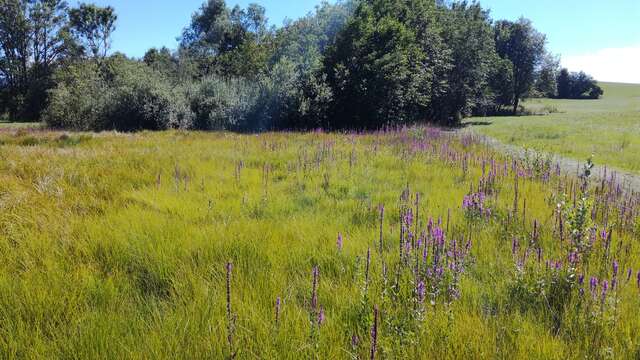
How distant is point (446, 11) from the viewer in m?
35.2

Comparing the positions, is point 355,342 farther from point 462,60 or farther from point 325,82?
point 462,60

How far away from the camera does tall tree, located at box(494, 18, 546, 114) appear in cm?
5550

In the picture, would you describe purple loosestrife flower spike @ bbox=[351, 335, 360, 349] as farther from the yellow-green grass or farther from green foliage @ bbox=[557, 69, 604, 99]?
green foliage @ bbox=[557, 69, 604, 99]

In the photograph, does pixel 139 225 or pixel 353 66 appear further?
pixel 353 66

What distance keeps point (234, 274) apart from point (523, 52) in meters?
64.4

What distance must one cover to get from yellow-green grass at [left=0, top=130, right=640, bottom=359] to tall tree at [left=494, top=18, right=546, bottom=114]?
58446 mm

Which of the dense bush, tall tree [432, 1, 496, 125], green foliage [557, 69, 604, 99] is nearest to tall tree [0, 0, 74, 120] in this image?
the dense bush

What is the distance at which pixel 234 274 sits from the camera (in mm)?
2932

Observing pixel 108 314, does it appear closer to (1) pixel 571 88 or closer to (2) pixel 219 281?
(2) pixel 219 281

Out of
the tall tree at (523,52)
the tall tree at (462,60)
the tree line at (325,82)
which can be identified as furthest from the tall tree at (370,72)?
the tall tree at (523,52)

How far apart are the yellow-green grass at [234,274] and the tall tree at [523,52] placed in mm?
58446

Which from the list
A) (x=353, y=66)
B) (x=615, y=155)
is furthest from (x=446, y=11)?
(x=615, y=155)

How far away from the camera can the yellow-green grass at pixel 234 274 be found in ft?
6.97

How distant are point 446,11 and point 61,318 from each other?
129 feet
